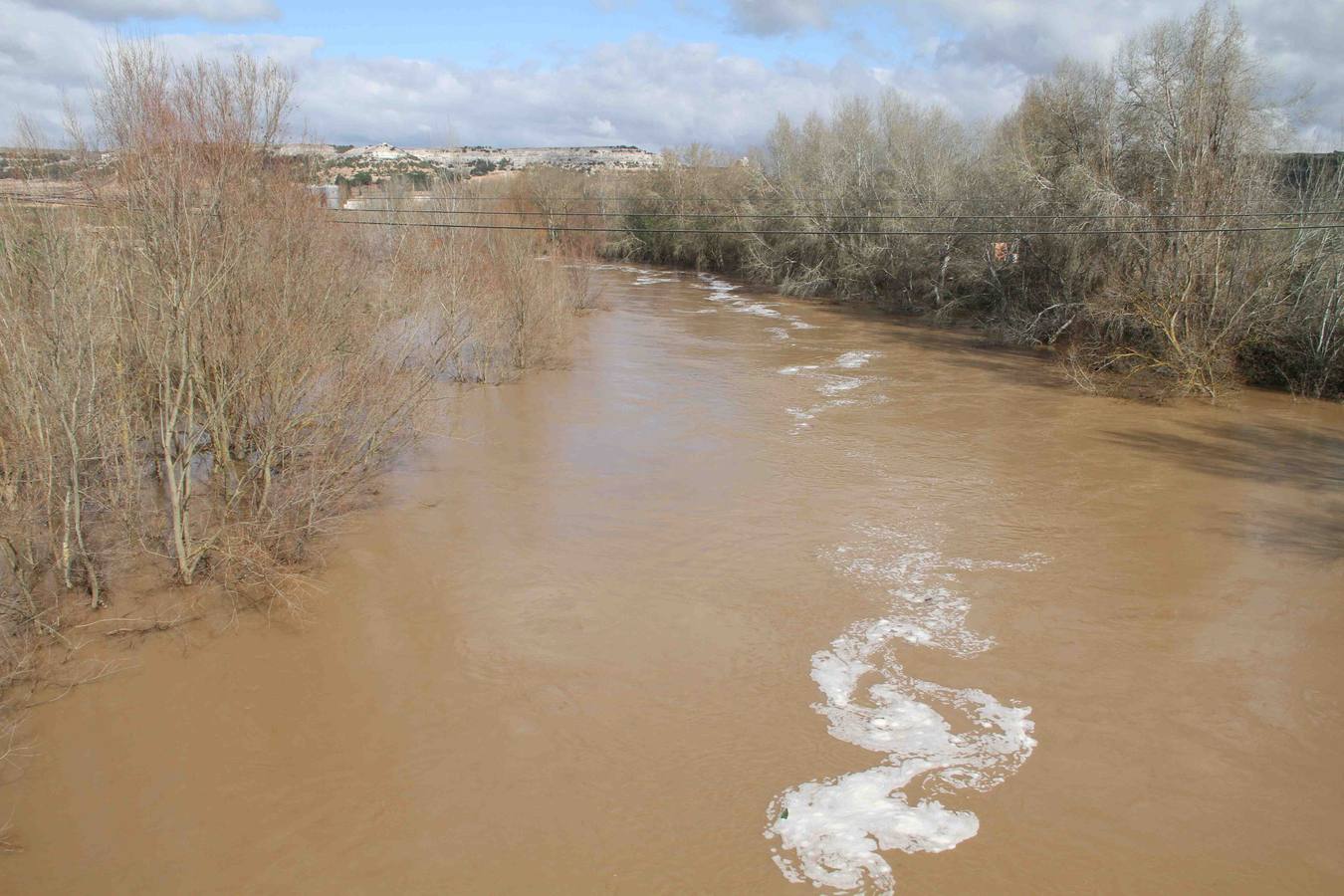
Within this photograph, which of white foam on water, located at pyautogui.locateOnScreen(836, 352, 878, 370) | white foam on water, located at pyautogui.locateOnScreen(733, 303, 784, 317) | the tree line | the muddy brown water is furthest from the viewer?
white foam on water, located at pyautogui.locateOnScreen(733, 303, 784, 317)

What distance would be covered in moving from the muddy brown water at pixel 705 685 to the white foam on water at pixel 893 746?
118 mm

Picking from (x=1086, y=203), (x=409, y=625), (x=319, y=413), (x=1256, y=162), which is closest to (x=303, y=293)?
(x=319, y=413)

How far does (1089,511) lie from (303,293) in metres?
11.9

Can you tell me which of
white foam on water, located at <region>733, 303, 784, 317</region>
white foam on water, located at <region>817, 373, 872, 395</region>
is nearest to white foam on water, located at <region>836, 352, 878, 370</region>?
white foam on water, located at <region>817, 373, 872, 395</region>

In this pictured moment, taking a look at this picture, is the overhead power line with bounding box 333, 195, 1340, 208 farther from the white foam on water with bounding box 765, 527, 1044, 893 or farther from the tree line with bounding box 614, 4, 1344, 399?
the white foam on water with bounding box 765, 527, 1044, 893

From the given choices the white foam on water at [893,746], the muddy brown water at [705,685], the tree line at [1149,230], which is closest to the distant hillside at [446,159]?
the muddy brown water at [705,685]

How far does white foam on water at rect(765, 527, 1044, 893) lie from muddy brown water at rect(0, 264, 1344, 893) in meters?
0.12

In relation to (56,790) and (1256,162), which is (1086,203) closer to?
(1256,162)

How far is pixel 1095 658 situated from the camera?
31.5 feet

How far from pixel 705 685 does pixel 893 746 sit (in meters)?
1.95

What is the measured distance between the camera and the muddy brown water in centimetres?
679

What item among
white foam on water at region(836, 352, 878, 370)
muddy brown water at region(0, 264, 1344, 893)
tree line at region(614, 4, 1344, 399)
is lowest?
muddy brown water at region(0, 264, 1344, 893)

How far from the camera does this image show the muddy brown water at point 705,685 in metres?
6.79

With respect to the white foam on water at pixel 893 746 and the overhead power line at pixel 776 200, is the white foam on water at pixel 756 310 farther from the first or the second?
the white foam on water at pixel 893 746
